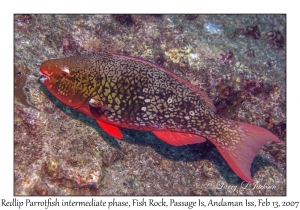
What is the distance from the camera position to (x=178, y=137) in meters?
3.89

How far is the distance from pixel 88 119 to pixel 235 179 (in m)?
2.85

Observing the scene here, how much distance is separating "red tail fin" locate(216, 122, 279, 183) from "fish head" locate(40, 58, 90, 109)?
2.33m

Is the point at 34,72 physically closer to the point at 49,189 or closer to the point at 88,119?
the point at 88,119

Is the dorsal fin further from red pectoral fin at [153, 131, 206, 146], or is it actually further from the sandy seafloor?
the sandy seafloor

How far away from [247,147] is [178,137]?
3.53 feet

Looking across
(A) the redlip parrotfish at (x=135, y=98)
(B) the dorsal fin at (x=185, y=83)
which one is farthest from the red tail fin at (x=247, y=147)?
(B) the dorsal fin at (x=185, y=83)

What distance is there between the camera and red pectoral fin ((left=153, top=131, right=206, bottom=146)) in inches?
152

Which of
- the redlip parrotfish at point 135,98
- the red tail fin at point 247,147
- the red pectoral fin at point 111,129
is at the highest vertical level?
the redlip parrotfish at point 135,98

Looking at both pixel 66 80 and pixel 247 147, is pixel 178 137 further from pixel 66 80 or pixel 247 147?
pixel 66 80

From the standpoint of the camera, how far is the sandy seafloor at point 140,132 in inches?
139

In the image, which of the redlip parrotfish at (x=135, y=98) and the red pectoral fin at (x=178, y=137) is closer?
the redlip parrotfish at (x=135, y=98)

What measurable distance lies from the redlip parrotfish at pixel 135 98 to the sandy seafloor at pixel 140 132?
450 millimetres

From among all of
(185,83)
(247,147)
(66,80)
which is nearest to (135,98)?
(185,83)

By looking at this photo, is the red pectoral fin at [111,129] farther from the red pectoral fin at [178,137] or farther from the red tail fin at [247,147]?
the red tail fin at [247,147]
